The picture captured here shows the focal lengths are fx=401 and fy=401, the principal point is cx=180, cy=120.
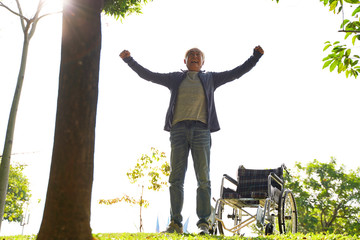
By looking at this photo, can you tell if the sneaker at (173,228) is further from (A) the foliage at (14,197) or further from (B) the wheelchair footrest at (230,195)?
(A) the foliage at (14,197)

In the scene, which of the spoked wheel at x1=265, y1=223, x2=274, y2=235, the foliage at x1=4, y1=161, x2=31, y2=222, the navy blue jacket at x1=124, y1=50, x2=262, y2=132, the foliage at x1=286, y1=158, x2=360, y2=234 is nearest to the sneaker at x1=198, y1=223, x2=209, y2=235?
the navy blue jacket at x1=124, y1=50, x2=262, y2=132

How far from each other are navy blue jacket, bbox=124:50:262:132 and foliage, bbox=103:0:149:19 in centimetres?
269

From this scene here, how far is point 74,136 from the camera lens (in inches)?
104

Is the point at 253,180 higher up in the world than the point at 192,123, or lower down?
lower down

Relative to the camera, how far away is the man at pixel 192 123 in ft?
15.0

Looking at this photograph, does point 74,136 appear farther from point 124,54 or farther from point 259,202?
point 259,202

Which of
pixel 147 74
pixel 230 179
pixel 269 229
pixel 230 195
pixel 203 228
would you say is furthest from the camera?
pixel 230 179

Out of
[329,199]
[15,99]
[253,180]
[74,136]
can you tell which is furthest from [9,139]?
[329,199]

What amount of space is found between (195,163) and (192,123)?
1.53ft

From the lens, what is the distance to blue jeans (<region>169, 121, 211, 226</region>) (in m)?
4.55

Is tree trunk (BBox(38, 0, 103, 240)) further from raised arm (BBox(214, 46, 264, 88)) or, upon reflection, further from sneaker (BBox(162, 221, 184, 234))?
raised arm (BBox(214, 46, 264, 88))

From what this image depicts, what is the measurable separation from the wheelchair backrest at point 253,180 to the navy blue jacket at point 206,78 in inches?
89.0

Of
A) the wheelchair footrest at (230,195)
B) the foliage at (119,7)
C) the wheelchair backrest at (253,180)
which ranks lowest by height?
the wheelchair footrest at (230,195)

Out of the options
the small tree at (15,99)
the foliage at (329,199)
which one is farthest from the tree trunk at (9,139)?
the foliage at (329,199)
